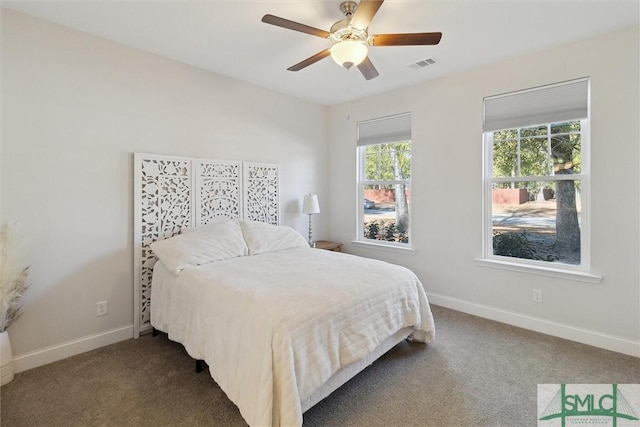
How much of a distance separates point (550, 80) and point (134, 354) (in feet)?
14.1

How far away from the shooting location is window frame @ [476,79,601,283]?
2609 mm

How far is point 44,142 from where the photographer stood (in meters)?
2.29

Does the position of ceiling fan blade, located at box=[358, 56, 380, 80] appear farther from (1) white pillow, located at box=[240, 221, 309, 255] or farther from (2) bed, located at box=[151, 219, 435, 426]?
(1) white pillow, located at box=[240, 221, 309, 255]

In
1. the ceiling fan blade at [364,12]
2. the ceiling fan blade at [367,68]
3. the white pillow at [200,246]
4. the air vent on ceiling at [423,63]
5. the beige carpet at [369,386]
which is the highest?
the air vent on ceiling at [423,63]

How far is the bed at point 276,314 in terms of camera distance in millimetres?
1503

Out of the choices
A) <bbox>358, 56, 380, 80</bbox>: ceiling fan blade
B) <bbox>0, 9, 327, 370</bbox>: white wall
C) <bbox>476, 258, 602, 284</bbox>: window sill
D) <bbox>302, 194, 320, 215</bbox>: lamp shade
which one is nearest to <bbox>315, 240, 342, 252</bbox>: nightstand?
<bbox>302, 194, 320, 215</bbox>: lamp shade

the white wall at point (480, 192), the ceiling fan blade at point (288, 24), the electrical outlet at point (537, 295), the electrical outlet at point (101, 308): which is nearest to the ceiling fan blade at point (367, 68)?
the ceiling fan blade at point (288, 24)

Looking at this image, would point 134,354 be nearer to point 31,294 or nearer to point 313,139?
point 31,294

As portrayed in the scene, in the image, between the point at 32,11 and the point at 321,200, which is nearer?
the point at 32,11

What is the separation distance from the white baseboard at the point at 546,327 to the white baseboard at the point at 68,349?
3.23 meters

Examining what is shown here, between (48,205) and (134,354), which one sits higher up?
(48,205)

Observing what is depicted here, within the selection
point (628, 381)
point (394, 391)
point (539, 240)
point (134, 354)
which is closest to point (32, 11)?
point (134, 354)

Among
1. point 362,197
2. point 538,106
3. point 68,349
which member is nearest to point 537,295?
point 538,106

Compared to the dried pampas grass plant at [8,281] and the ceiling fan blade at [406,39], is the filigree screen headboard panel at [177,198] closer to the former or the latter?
the dried pampas grass plant at [8,281]
